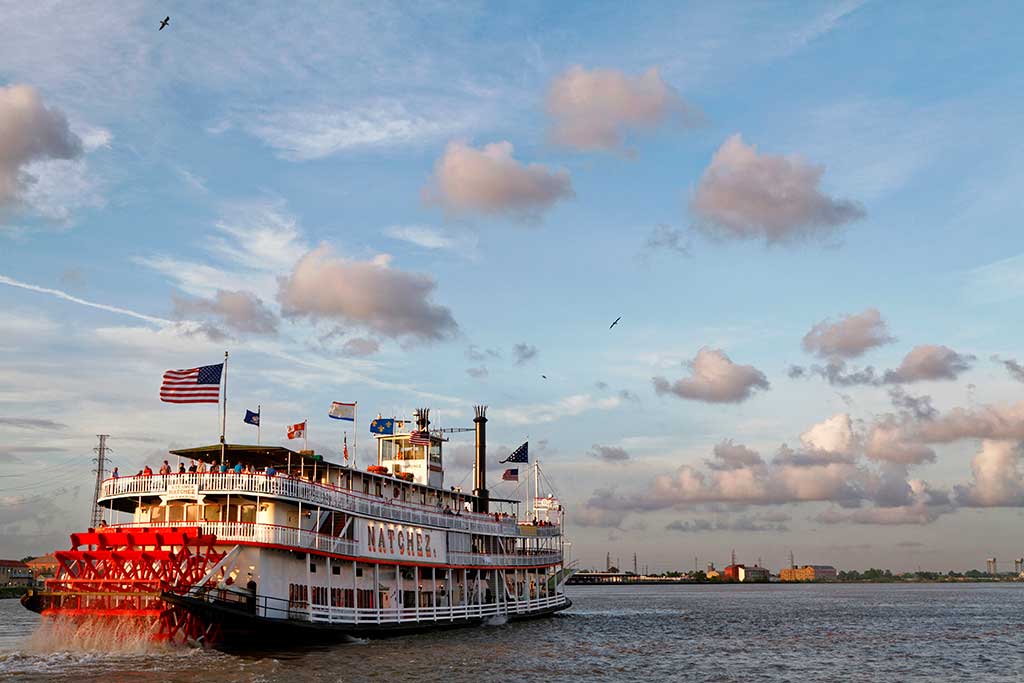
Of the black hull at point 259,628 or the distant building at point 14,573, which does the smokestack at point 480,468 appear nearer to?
the black hull at point 259,628

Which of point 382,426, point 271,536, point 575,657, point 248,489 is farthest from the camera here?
point 382,426

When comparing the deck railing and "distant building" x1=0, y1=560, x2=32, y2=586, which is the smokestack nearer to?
the deck railing

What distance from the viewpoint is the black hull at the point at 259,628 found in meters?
33.7

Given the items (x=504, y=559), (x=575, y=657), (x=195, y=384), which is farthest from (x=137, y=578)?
(x=504, y=559)

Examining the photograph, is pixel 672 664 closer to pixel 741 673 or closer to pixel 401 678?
pixel 741 673

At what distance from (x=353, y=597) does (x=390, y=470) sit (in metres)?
13.2

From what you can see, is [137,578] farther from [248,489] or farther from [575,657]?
[575,657]

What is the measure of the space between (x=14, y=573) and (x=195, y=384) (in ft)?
495

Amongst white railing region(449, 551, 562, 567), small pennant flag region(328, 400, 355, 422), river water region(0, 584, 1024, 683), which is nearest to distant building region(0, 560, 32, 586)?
river water region(0, 584, 1024, 683)

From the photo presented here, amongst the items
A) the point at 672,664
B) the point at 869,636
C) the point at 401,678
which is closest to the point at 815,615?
the point at 869,636

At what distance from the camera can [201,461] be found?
135ft

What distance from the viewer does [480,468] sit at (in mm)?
60938

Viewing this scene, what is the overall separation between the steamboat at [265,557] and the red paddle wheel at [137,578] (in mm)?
50

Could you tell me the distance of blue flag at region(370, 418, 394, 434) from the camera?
55.1 m
